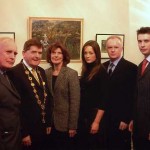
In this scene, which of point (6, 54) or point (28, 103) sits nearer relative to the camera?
point (6, 54)

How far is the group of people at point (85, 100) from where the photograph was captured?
241 cm

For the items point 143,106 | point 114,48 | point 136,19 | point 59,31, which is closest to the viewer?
point 143,106

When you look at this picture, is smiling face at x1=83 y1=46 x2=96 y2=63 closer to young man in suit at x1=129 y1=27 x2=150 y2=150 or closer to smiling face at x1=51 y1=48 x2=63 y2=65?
smiling face at x1=51 y1=48 x2=63 y2=65

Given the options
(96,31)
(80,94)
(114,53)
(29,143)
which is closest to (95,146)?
(80,94)

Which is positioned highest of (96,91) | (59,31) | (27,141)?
(59,31)

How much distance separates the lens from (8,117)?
192cm

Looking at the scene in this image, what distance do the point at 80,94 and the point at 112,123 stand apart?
47 centimetres

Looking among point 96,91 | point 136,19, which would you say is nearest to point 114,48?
point 96,91

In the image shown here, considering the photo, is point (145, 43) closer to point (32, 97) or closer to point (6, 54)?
point (32, 97)

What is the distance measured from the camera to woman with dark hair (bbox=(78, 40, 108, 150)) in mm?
2834

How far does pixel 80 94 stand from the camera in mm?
2908

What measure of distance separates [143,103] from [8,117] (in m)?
1.25

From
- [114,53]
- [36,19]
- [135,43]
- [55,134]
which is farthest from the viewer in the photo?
[135,43]

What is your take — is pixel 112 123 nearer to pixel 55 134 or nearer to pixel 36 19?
pixel 55 134
